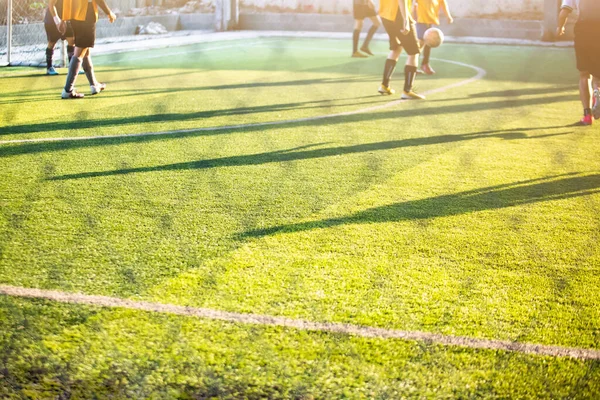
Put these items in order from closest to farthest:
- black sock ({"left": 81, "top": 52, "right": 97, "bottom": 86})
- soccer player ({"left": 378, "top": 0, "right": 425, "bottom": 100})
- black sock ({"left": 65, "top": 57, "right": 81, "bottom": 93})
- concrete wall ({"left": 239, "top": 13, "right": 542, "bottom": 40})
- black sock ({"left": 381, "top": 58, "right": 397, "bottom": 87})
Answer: soccer player ({"left": 378, "top": 0, "right": 425, "bottom": 100}) < black sock ({"left": 65, "top": 57, "right": 81, "bottom": 93}) < black sock ({"left": 81, "top": 52, "right": 97, "bottom": 86}) < black sock ({"left": 381, "top": 58, "right": 397, "bottom": 87}) < concrete wall ({"left": 239, "top": 13, "right": 542, "bottom": 40})

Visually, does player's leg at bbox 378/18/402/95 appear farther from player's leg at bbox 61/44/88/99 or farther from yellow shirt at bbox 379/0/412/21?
player's leg at bbox 61/44/88/99

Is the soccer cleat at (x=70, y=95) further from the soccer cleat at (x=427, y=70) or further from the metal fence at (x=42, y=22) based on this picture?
the soccer cleat at (x=427, y=70)

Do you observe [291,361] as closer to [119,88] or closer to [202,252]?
[202,252]

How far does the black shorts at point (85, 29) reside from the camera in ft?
22.8

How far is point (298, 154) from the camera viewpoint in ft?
16.4

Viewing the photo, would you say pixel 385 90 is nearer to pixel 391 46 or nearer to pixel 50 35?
pixel 391 46

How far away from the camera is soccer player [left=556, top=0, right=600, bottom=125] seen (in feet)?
19.2

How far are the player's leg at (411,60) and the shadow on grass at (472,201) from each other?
117 inches

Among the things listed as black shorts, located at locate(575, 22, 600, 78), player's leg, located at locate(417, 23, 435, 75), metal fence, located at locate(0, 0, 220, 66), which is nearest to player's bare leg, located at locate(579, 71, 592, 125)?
black shorts, located at locate(575, 22, 600, 78)

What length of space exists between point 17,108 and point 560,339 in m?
5.77

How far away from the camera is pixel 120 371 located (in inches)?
81.3

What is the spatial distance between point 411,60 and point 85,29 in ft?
11.1

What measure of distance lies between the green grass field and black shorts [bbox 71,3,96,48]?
0.70 metres

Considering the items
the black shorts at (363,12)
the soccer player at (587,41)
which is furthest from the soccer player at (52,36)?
the soccer player at (587,41)
